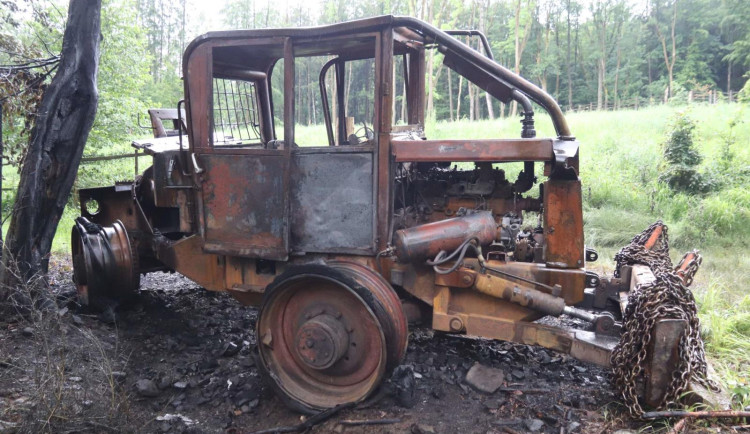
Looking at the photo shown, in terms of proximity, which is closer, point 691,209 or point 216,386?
point 216,386

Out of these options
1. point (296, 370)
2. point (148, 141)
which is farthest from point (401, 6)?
point (296, 370)

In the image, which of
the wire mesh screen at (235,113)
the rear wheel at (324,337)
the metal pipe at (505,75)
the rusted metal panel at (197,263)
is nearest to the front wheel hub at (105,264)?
the rusted metal panel at (197,263)

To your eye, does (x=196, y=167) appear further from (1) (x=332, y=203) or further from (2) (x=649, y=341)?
(2) (x=649, y=341)

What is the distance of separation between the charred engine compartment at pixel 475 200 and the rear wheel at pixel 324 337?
2.41ft

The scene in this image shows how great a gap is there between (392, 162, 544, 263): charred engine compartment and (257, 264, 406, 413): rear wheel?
73 cm

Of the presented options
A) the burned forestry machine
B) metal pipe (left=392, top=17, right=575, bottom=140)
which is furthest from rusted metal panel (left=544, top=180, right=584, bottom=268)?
metal pipe (left=392, top=17, right=575, bottom=140)

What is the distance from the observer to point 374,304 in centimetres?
351

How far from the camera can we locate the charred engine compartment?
4129 mm

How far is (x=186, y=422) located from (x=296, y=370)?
0.82 m

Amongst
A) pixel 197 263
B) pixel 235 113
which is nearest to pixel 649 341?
pixel 197 263

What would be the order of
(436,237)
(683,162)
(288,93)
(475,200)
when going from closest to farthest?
(436,237) < (288,93) < (475,200) < (683,162)

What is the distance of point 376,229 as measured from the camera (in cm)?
382

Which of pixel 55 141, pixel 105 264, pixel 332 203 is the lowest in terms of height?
pixel 105 264

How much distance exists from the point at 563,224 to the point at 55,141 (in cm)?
432
